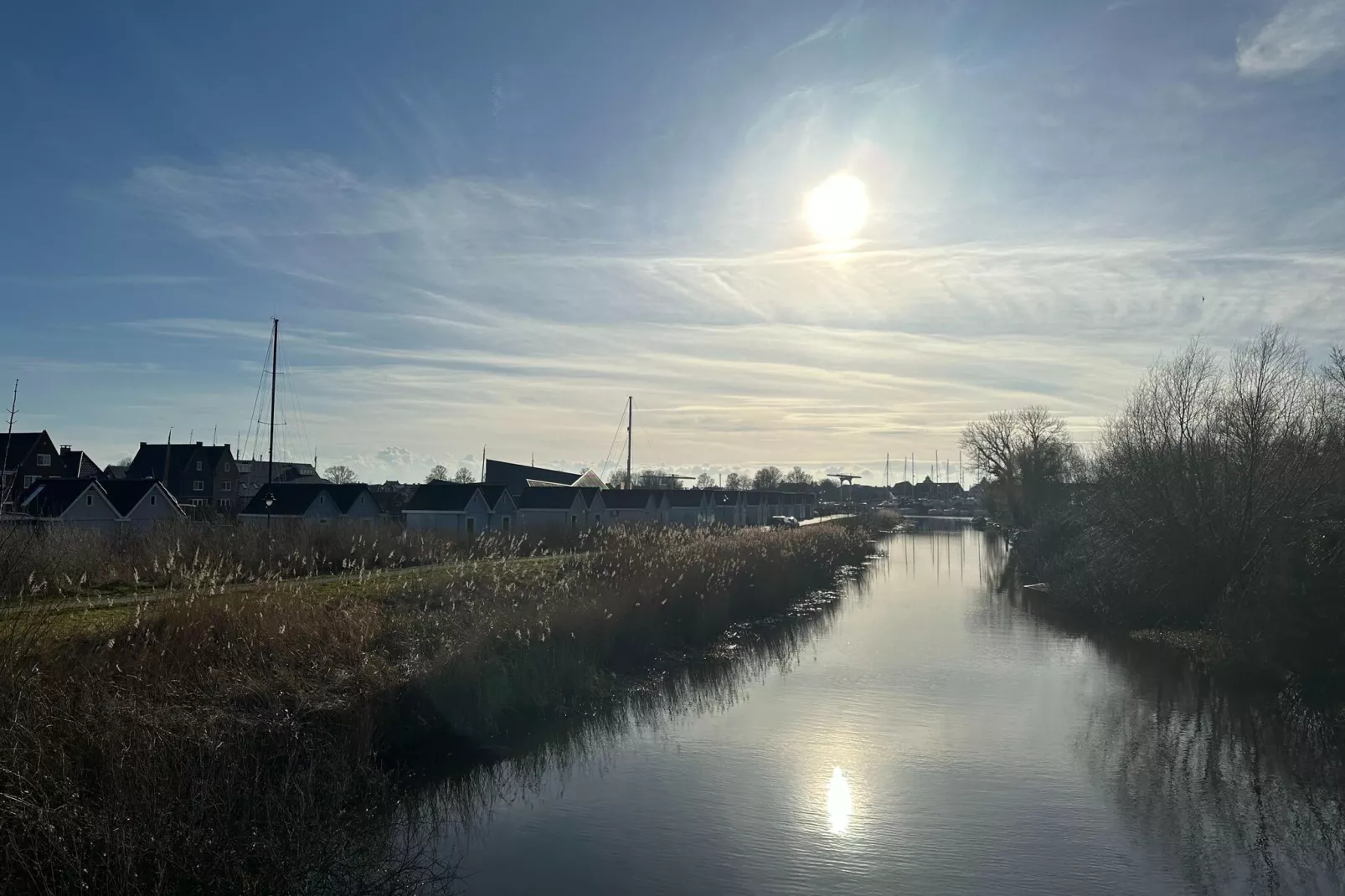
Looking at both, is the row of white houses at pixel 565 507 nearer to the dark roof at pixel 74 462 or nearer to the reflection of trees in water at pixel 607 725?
the reflection of trees in water at pixel 607 725

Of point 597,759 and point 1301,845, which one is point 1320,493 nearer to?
point 1301,845

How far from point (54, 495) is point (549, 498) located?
25700 mm

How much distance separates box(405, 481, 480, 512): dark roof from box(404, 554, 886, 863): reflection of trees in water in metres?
24.0

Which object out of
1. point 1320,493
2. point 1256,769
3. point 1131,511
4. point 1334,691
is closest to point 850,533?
point 1131,511

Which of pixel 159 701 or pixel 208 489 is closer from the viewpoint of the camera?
pixel 159 701

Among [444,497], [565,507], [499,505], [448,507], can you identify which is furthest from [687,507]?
[448,507]

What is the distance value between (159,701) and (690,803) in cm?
618

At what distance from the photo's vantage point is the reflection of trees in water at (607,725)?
1138 cm

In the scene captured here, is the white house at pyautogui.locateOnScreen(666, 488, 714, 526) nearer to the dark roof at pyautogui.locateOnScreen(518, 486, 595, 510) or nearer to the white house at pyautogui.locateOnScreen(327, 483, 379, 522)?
the dark roof at pyautogui.locateOnScreen(518, 486, 595, 510)

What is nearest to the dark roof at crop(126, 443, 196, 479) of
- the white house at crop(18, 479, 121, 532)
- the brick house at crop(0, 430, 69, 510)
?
the brick house at crop(0, 430, 69, 510)

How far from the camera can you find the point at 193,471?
73875mm

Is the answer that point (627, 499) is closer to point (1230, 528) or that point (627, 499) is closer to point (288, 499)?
point (288, 499)

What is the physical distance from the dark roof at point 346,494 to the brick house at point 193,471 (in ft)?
101

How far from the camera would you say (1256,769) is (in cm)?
1338
